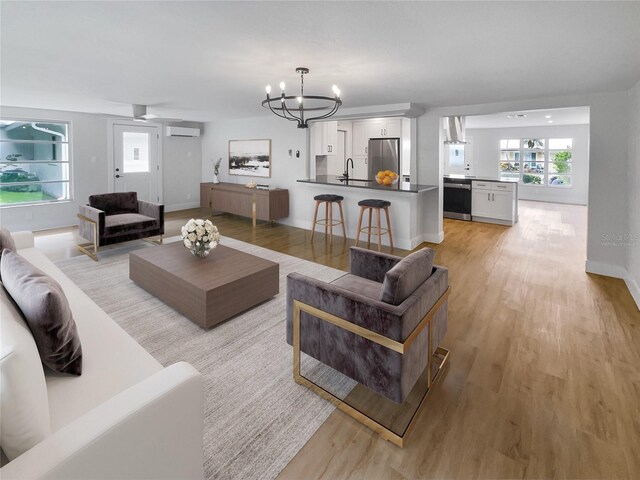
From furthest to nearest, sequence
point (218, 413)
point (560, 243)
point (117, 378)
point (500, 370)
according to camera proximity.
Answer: point (560, 243), point (500, 370), point (218, 413), point (117, 378)

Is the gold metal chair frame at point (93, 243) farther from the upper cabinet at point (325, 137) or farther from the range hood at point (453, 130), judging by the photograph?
the range hood at point (453, 130)

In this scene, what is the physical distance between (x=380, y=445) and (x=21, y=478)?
4.78 ft

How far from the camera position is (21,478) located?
927 mm

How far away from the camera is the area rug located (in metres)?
1.73

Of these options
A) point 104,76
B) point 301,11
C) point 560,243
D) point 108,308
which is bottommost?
point 108,308

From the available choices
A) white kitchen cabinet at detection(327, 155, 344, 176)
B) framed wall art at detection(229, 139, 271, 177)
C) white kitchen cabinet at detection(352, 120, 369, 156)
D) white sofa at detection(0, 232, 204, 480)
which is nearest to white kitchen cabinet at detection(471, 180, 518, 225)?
white kitchen cabinet at detection(352, 120, 369, 156)

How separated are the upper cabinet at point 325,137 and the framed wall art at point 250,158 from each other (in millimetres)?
1138

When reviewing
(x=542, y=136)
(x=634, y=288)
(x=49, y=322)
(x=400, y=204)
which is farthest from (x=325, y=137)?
(x=542, y=136)

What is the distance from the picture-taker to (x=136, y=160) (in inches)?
307

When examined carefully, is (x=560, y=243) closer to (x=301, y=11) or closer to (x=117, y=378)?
(x=301, y=11)

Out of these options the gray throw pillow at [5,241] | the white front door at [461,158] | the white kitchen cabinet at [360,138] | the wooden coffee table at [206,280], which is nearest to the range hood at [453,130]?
the white kitchen cabinet at [360,138]

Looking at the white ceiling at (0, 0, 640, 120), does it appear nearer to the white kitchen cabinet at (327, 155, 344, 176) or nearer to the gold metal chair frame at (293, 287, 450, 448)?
the gold metal chair frame at (293, 287, 450, 448)

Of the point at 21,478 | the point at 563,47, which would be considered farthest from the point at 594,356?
the point at 21,478

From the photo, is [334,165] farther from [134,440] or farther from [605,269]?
[134,440]
